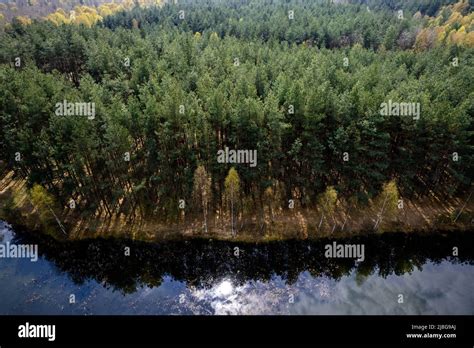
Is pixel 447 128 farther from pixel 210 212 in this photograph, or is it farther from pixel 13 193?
pixel 13 193

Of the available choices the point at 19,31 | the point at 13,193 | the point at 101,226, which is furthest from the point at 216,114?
the point at 19,31

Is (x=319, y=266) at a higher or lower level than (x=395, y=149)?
lower

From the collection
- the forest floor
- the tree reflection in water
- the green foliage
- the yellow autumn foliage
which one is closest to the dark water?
the tree reflection in water

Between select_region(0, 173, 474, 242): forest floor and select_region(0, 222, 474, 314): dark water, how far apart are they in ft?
5.10

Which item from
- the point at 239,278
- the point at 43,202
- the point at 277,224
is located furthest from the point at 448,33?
the point at 43,202

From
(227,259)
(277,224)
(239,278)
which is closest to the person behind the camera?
(239,278)

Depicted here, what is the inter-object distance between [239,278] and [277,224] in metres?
11.5

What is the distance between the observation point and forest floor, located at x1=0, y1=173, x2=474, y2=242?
182 feet

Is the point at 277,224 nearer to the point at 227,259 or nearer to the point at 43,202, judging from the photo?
the point at 227,259

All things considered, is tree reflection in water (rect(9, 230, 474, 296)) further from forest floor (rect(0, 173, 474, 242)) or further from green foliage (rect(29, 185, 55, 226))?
green foliage (rect(29, 185, 55, 226))

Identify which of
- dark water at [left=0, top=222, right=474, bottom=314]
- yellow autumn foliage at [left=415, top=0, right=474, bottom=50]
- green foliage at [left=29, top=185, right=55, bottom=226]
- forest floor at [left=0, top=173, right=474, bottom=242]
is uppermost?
yellow autumn foliage at [left=415, top=0, right=474, bottom=50]

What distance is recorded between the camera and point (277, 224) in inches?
2243
